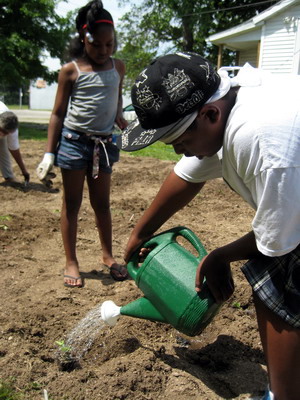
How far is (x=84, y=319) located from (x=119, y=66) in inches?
64.2

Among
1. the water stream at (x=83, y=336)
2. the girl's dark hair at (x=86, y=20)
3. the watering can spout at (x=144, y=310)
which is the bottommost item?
the water stream at (x=83, y=336)

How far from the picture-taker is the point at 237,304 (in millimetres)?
2721

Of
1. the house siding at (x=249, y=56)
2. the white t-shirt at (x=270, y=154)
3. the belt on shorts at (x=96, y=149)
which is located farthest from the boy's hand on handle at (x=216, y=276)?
the house siding at (x=249, y=56)

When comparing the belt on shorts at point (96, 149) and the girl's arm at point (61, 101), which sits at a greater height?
the girl's arm at point (61, 101)

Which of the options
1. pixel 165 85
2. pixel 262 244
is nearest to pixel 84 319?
pixel 262 244

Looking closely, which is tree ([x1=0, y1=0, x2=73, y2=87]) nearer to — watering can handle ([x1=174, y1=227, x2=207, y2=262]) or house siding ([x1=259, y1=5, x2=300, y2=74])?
house siding ([x1=259, y1=5, x2=300, y2=74])

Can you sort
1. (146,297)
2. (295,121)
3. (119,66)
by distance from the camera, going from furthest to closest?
(119,66) < (146,297) < (295,121)

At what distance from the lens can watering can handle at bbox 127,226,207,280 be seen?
1.91 metres

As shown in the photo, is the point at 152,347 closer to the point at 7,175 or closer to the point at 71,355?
the point at 71,355

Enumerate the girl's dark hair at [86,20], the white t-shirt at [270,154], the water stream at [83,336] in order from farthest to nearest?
the girl's dark hair at [86,20] < the water stream at [83,336] < the white t-shirt at [270,154]

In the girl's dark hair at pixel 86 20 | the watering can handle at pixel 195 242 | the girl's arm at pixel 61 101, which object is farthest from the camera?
the girl's arm at pixel 61 101

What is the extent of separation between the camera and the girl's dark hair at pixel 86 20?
263 cm

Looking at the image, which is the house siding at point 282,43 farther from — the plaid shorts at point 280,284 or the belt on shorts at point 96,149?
the plaid shorts at point 280,284

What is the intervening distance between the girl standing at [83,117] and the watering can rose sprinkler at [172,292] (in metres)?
1.02
